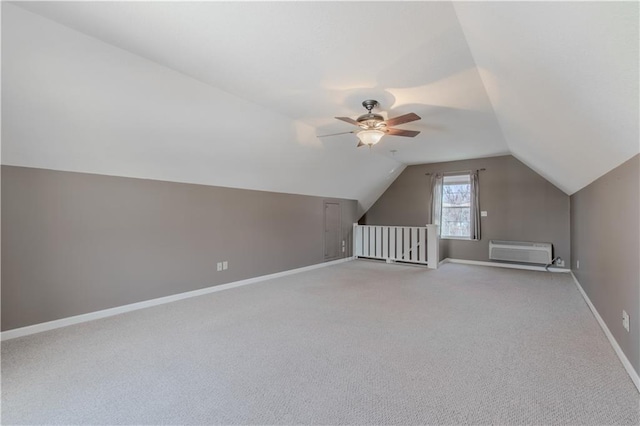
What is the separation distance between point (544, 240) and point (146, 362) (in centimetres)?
702

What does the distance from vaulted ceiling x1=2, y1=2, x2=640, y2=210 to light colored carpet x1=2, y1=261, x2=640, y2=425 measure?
166 centimetres

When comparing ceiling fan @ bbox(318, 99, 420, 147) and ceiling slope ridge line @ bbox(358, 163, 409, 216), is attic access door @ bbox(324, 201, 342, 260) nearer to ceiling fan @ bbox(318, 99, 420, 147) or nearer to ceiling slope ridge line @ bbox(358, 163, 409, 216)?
ceiling slope ridge line @ bbox(358, 163, 409, 216)

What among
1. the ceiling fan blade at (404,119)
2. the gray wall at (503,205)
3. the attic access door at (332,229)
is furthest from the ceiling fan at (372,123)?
the gray wall at (503,205)

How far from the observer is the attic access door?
6.55 m

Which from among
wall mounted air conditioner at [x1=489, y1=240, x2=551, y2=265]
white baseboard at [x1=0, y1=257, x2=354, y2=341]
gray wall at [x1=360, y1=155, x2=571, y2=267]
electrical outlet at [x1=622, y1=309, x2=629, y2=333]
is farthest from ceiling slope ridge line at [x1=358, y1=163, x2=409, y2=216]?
electrical outlet at [x1=622, y1=309, x2=629, y2=333]

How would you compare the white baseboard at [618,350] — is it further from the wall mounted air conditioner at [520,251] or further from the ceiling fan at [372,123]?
the ceiling fan at [372,123]

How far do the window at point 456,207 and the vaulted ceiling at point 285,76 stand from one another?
2892 mm

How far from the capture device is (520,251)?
5996 mm

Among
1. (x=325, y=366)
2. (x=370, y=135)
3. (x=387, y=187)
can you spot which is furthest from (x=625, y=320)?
(x=387, y=187)

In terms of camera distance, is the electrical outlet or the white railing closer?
the electrical outlet

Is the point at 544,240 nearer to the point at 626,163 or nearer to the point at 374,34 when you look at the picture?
the point at 626,163

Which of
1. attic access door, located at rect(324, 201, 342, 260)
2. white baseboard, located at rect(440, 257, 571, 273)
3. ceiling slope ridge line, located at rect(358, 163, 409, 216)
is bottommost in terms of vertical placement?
white baseboard, located at rect(440, 257, 571, 273)

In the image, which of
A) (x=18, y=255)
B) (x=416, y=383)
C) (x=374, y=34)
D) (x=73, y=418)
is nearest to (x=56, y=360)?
(x=73, y=418)

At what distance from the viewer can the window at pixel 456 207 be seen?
6820 mm
